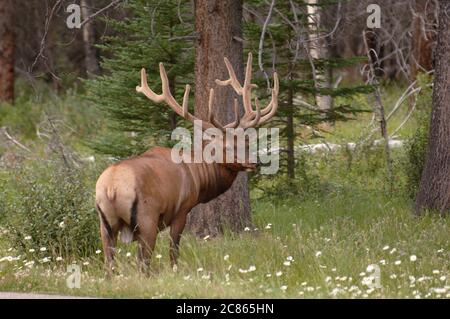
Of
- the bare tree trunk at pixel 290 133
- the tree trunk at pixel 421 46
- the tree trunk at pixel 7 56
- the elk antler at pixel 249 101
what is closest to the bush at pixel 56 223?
the elk antler at pixel 249 101

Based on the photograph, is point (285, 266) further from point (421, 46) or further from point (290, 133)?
point (421, 46)

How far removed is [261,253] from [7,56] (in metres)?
17.4

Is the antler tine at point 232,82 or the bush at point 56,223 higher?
the antler tine at point 232,82

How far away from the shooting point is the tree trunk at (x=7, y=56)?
2662cm

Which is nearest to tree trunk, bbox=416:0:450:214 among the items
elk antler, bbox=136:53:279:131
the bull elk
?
elk antler, bbox=136:53:279:131

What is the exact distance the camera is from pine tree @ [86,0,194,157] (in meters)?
14.7

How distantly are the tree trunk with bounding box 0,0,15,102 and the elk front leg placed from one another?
17.0 metres

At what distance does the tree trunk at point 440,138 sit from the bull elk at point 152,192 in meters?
3.15

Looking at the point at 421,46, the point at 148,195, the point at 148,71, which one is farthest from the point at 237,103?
the point at 421,46

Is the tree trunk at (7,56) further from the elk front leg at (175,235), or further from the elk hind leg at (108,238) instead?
the elk hind leg at (108,238)

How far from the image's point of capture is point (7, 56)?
87.9ft

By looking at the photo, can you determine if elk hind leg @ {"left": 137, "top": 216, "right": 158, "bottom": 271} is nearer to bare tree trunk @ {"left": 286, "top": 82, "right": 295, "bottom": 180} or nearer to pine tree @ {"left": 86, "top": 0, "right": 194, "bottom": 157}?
pine tree @ {"left": 86, "top": 0, "right": 194, "bottom": 157}
